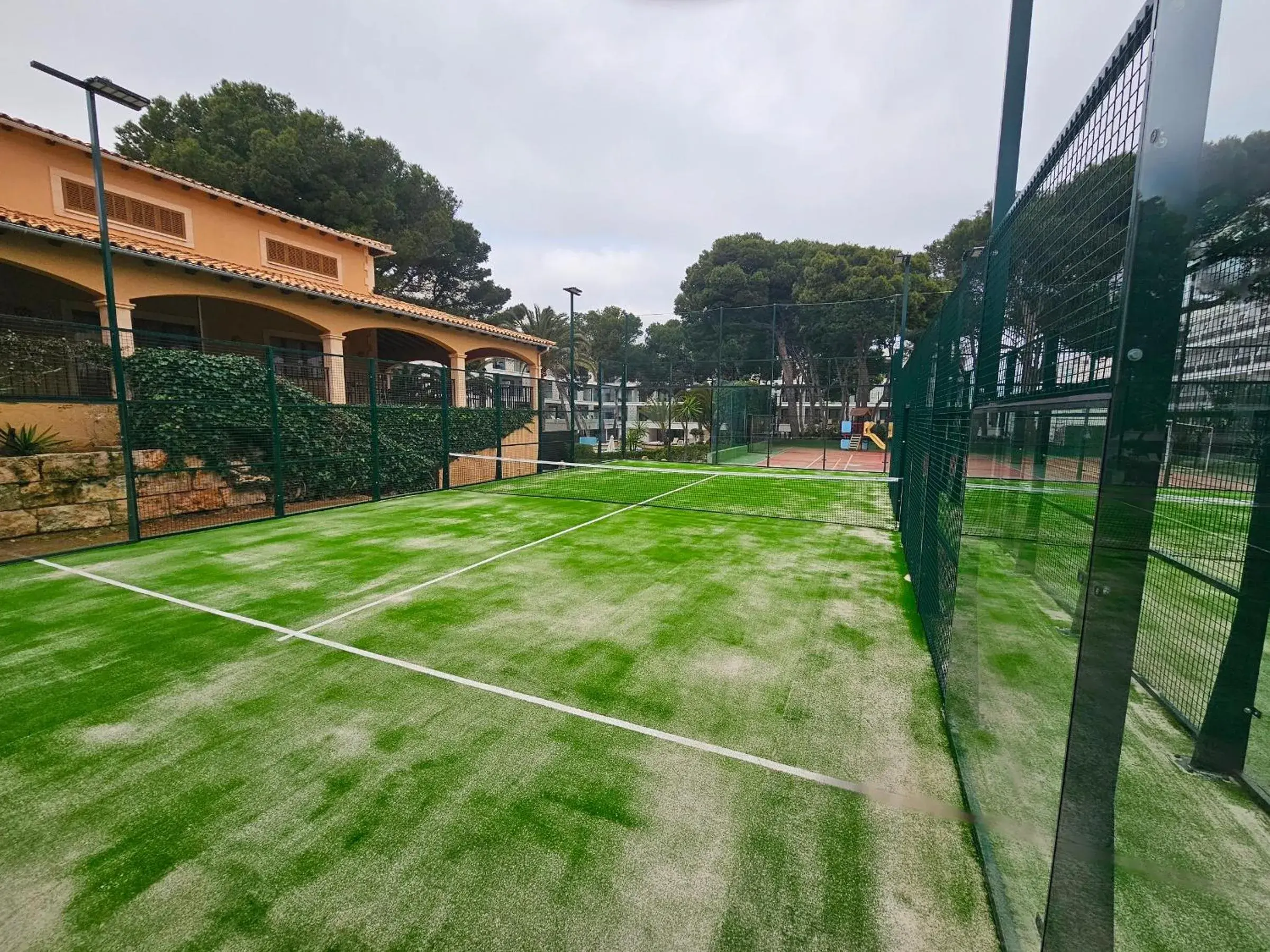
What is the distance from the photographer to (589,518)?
884 cm

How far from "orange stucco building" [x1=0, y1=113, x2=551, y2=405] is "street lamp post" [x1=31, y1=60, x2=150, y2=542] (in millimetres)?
1527

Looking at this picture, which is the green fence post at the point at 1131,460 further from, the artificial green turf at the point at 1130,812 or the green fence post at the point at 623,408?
the green fence post at the point at 623,408

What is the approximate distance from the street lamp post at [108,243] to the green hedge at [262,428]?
34 cm

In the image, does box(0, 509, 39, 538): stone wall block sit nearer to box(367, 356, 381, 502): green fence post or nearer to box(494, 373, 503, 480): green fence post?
box(367, 356, 381, 502): green fence post

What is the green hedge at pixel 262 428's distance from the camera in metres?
8.24

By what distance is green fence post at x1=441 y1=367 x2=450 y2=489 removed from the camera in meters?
12.2

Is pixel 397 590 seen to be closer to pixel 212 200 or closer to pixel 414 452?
pixel 414 452

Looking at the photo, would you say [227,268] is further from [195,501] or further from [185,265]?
[195,501]

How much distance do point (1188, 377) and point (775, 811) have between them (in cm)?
213

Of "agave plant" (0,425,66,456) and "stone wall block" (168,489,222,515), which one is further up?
"agave plant" (0,425,66,456)

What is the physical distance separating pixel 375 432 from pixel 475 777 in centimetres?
975

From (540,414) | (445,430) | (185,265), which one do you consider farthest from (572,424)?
(185,265)

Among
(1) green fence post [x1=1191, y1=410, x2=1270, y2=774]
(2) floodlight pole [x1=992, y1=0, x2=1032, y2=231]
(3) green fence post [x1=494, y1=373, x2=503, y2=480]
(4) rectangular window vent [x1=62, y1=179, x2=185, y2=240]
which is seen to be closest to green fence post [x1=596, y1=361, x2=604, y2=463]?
(3) green fence post [x1=494, y1=373, x2=503, y2=480]

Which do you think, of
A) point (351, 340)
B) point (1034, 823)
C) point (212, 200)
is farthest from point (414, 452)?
point (1034, 823)
